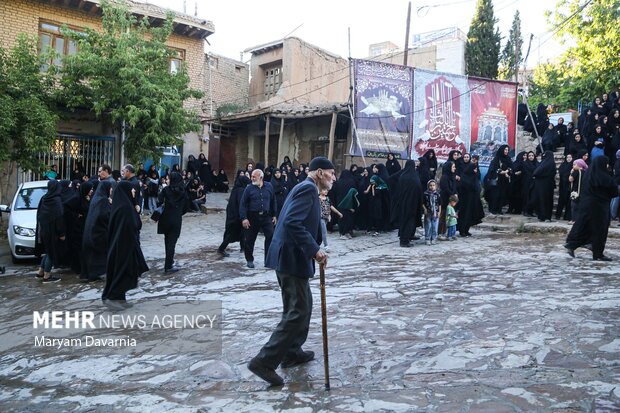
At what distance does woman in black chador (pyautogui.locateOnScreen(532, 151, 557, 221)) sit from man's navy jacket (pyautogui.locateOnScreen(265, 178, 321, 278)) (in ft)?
32.7

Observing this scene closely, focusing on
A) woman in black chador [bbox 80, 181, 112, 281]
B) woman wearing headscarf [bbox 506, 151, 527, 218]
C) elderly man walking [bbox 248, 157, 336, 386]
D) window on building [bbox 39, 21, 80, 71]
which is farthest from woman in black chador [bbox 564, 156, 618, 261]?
window on building [bbox 39, 21, 80, 71]

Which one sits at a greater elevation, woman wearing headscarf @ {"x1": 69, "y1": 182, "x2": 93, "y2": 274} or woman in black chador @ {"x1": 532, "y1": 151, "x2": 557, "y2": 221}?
woman in black chador @ {"x1": 532, "y1": 151, "x2": 557, "y2": 221}

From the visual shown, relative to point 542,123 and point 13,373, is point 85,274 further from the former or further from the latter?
point 542,123

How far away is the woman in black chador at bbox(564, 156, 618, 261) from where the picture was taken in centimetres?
721

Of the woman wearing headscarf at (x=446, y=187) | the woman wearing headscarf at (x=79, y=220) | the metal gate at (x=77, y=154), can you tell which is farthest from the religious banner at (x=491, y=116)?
the woman wearing headscarf at (x=79, y=220)

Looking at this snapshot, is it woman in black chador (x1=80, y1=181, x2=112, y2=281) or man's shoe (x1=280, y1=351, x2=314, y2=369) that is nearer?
man's shoe (x1=280, y1=351, x2=314, y2=369)

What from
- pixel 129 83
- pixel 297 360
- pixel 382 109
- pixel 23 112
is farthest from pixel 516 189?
pixel 23 112

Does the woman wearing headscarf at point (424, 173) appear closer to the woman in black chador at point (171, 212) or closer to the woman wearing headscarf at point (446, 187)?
the woman wearing headscarf at point (446, 187)

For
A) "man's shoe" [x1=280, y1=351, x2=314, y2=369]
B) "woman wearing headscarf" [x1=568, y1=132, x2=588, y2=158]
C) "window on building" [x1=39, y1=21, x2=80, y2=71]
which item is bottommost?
"man's shoe" [x1=280, y1=351, x2=314, y2=369]

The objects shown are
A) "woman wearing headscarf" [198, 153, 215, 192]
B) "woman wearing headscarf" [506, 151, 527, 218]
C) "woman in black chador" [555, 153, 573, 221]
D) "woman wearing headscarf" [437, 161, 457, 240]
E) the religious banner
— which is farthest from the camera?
"woman wearing headscarf" [198, 153, 215, 192]

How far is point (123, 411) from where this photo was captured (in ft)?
10.7

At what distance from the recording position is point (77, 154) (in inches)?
599

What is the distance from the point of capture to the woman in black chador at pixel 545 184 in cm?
1211

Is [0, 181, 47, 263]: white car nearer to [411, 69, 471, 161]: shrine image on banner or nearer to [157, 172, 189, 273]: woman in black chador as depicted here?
[157, 172, 189, 273]: woman in black chador
